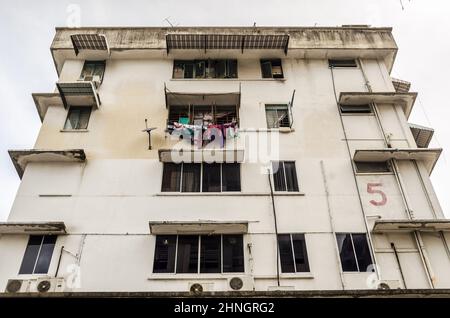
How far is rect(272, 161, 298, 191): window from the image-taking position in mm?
15086

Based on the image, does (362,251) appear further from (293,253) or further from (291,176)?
(291,176)

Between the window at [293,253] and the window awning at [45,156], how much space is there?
744cm

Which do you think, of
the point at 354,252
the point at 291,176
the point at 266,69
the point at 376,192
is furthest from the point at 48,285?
the point at 266,69

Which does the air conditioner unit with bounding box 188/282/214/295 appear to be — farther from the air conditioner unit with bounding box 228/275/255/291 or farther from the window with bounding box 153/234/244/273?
the air conditioner unit with bounding box 228/275/255/291

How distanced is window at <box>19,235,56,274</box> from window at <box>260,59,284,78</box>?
34.6ft

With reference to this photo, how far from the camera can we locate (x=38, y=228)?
1370 cm

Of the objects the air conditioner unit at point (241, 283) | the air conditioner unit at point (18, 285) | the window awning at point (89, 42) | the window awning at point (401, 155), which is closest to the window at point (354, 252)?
the air conditioner unit at point (241, 283)

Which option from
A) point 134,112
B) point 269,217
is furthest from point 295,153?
point 134,112

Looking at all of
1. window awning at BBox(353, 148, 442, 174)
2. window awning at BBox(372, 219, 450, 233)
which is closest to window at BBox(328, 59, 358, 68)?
window awning at BBox(353, 148, 442, 174)

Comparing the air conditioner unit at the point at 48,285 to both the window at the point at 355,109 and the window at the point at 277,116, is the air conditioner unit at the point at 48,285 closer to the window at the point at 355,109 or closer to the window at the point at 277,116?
the window at the point at 277,116

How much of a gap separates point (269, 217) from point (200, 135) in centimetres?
419

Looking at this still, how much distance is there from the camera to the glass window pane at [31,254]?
1323 cm
